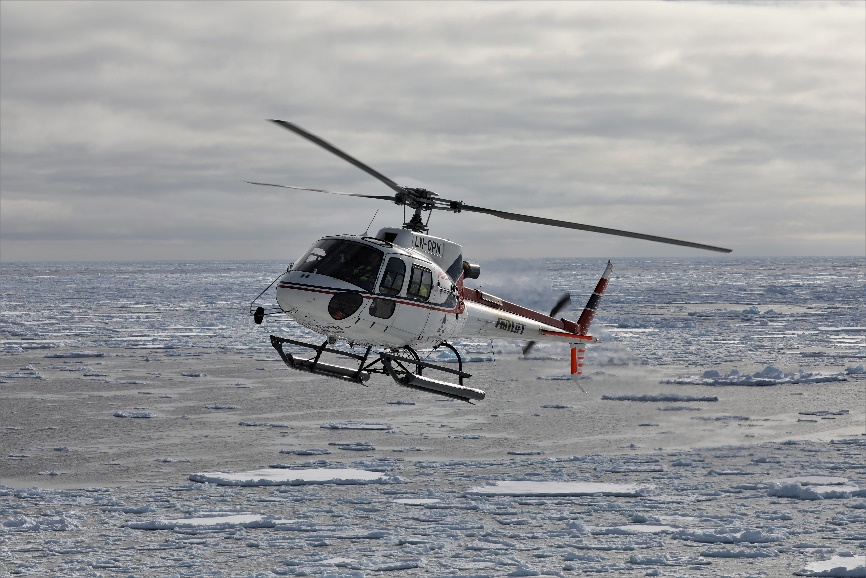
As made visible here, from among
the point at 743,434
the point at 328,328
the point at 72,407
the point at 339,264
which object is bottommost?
the point at 72,407

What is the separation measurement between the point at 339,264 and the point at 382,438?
12466 millimetres

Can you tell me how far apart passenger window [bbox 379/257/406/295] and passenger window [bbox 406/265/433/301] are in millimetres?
216

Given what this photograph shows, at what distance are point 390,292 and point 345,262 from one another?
824mm

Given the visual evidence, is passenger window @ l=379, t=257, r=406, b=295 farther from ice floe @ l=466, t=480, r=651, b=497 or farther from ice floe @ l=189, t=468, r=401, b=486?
ice floe @ l=189, t=468, r=401, b=486

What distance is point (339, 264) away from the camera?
45.8 ft

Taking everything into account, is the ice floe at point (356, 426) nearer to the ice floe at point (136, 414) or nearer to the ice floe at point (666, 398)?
the ice floe at point (136, 414)

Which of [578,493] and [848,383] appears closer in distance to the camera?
[578,493]

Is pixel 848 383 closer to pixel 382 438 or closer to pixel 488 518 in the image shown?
pixel 382 438

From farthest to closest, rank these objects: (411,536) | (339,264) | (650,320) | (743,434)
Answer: (650,320)
(743,434)
(411,536)
(339,264)


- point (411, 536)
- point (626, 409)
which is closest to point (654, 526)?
point (411, 536)

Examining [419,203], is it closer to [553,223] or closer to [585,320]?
[553,223]

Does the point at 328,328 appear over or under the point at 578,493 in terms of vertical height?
over

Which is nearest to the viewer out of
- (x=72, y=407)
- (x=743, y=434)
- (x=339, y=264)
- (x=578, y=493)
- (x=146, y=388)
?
(x=339, y=264)

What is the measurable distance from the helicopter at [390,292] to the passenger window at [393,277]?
0.05 feet
